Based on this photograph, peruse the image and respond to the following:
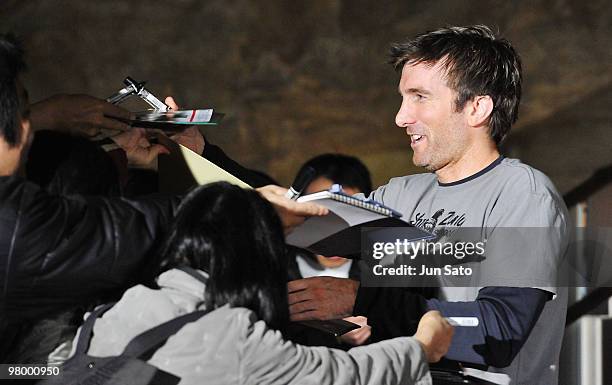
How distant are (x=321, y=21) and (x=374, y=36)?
15.0 inches

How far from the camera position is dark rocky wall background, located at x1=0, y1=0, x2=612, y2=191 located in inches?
225

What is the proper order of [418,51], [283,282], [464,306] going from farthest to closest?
[418,51], [464,306], [283,282]

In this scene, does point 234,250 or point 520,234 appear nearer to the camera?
point 234,250

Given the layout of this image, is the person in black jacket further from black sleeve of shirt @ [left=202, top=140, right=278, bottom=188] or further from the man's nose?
the man's nose

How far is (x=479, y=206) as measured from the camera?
2217mm

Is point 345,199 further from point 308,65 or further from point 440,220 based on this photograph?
point 308,65

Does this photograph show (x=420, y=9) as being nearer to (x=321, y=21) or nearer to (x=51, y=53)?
(x=321, y=21)

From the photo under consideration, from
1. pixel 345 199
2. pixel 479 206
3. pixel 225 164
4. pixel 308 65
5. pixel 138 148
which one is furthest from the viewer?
pixel 308 65

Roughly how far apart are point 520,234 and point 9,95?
121 centimetres

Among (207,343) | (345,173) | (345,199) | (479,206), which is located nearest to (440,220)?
(479,206)

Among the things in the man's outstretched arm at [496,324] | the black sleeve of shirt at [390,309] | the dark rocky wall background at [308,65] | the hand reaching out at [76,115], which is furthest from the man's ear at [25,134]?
the dark rocky wall background at [308,65]

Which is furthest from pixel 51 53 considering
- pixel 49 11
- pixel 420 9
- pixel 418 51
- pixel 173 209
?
pixel 173 209

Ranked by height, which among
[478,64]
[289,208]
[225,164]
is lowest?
[289,208]

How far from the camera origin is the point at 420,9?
5.93m
